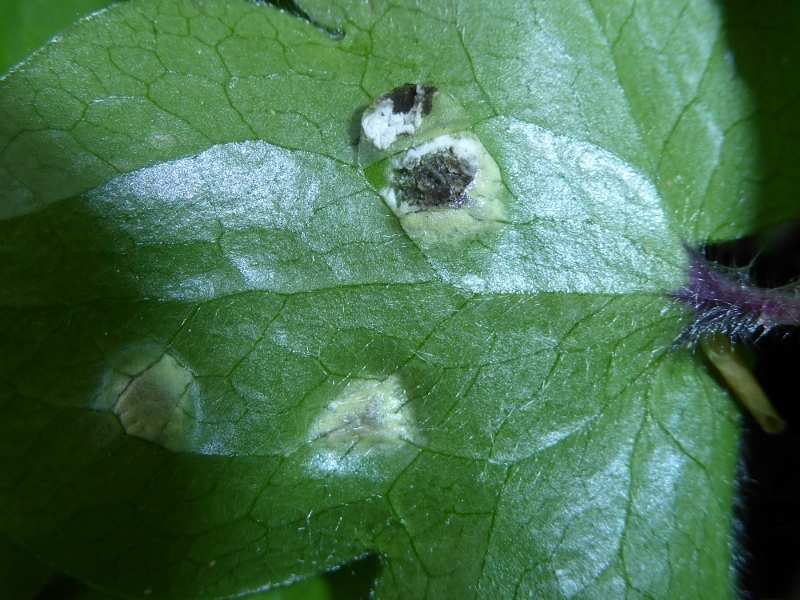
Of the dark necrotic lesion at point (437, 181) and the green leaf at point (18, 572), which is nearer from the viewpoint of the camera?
the dark necrotic lesion at point (437, 181)

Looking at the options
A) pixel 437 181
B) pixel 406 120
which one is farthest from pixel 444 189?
pixel 406 120

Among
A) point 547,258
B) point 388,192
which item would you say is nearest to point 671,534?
point 547,258

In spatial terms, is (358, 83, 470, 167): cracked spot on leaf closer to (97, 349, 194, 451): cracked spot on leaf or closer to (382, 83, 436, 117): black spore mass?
(382, 83, 436, 117): black spore mass

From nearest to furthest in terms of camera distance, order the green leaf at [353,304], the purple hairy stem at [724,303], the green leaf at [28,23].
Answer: the green leaf at [353,304] < the purple hairy stem at [724,303] < the green leaf at [28,23]

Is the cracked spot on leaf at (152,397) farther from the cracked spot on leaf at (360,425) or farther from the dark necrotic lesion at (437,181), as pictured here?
the dark necrotic lesion at (437,181)

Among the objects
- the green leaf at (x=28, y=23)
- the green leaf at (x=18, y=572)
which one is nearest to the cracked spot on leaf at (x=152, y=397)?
the green leaf at (x=18, y=572)

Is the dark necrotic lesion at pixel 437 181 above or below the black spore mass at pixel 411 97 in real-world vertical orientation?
below

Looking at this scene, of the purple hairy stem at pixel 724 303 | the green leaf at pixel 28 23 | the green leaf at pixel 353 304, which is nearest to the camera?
the green leaf at pixel 353 304
